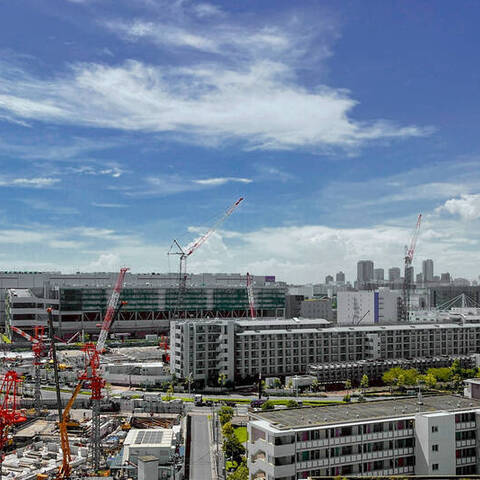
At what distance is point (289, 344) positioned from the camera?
66.7 metres

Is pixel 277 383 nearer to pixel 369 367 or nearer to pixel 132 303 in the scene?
pixel 369 367

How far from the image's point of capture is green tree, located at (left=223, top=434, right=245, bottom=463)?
36.1 m

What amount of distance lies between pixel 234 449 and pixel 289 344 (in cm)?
3113

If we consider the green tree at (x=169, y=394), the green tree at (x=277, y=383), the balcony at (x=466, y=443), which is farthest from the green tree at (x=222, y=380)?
the balcony at (x=466, y=443)

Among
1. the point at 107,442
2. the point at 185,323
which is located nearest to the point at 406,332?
the point at 185,323

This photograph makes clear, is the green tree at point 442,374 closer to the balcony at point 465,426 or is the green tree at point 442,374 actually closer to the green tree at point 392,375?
the green tree at point 392,375

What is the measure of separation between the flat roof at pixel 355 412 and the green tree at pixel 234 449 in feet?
23.7

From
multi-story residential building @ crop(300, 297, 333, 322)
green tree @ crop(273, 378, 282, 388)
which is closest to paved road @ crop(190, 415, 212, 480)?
green tree @ crop(273, 378, 282, 388)

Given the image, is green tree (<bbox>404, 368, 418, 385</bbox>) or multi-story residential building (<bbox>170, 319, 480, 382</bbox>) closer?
green tree (<bbox>404, 368, 418, 385</bbox>)

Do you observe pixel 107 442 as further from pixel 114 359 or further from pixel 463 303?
pixel 463 303

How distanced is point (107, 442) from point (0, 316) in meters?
82.1

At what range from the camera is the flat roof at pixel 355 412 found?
91.9 feet

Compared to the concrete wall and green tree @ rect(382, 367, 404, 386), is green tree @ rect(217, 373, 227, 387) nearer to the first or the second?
green tree @ rect(382, 367, 404, 386)

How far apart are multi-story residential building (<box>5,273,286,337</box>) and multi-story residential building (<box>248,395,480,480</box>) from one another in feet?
237
